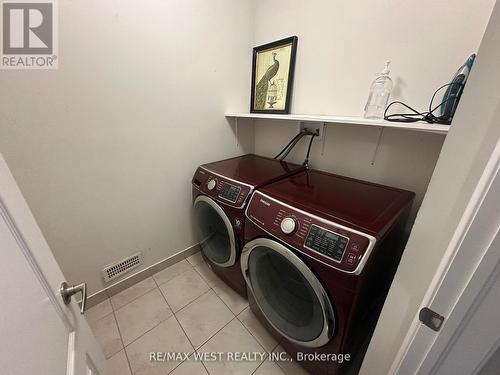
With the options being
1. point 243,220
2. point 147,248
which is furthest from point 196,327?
point 243,220

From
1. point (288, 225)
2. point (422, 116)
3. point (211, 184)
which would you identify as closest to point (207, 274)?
point (211, 184)

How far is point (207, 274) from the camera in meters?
1.68

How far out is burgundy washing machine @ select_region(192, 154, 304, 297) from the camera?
1.13m

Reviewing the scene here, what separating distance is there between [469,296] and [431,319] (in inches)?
4.0

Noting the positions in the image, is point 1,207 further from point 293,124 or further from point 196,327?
point 293,124

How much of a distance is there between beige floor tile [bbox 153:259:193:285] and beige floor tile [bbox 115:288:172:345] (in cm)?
13

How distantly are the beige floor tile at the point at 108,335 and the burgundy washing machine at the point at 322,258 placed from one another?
0.85 m

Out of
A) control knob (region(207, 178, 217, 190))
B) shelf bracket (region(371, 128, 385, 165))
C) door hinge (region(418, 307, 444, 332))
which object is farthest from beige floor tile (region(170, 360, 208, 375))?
shelf bracket (region(371, 128, 385, 165))

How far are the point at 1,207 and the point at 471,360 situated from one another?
1.04 m

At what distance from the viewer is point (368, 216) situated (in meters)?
0.82

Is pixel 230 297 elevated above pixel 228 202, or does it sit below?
below

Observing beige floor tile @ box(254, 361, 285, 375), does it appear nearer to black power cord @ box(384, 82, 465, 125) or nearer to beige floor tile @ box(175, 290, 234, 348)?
beige floor tile @ box(175, 290, 234, 348)

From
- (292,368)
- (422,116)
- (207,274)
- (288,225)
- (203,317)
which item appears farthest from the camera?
(207,274)

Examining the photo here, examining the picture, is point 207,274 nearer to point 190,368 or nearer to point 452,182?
point 190,368
